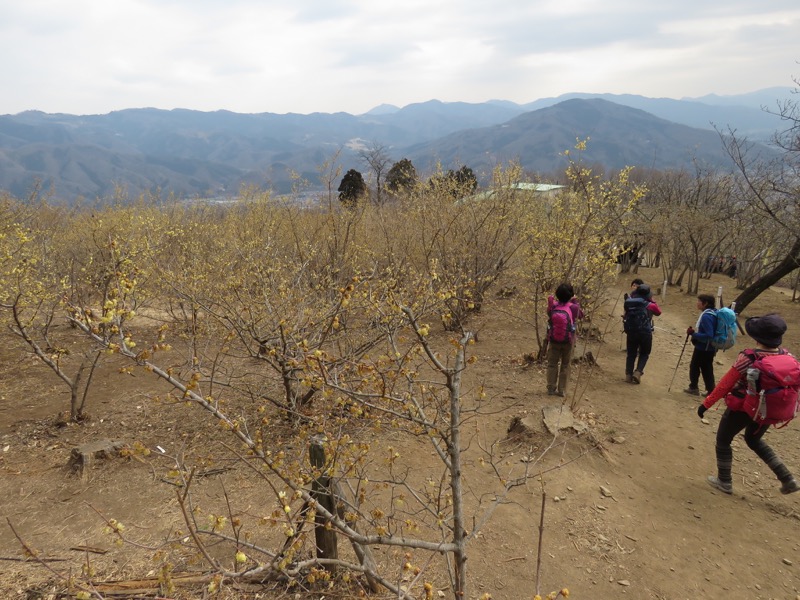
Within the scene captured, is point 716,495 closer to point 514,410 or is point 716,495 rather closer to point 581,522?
point 581,522

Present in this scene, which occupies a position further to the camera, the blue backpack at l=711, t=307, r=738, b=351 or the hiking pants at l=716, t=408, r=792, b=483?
the blue backpack at l=711, t=307, r=738, b=351

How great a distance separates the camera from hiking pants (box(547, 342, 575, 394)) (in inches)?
263

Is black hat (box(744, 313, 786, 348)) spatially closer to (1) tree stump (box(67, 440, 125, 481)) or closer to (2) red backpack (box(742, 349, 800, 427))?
(2) red backpack (box(742, 349, 800, 427))

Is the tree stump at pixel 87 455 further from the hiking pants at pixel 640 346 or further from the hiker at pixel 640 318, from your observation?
the hiking pants at pixel 640 346

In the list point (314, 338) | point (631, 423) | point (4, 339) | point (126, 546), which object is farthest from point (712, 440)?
point (4, 339)

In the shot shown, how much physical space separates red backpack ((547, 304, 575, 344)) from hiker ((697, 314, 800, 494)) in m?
2.06

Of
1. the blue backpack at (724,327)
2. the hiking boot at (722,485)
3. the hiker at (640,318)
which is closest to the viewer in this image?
the hiking boot at (722,485)

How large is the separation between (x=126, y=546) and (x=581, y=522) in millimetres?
4781

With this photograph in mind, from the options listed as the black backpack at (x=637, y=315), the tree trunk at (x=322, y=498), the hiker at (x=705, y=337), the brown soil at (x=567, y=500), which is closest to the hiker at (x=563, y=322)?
the brown soil at (x=567, y=500)

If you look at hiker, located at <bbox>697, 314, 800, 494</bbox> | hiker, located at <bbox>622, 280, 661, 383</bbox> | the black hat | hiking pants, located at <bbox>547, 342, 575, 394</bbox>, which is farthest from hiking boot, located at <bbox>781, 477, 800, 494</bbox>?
hiker, located at <bbox>622, 280, 661, 383</bbox>

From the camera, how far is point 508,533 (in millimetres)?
4285

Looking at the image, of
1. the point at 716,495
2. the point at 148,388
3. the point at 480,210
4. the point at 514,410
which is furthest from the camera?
the point at 480,210

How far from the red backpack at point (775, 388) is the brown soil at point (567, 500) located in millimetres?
1246

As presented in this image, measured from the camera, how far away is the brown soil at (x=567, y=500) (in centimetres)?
376
